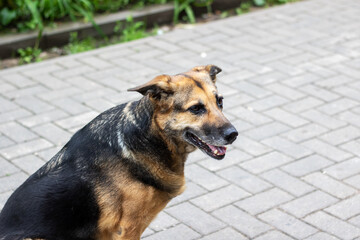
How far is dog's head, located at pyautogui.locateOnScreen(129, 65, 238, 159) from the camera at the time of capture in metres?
3.88

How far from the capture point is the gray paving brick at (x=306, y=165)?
5.74 meters

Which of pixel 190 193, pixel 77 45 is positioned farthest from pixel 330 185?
pixel 77 45

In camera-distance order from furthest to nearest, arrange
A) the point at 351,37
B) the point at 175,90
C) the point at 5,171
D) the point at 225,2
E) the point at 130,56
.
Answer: the point at 225,2, the point at 351,37, the point at 130,56, the point at 5,171, the point at 175,90

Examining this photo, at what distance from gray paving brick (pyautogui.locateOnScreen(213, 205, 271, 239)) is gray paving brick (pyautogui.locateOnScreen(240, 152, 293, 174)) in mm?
676

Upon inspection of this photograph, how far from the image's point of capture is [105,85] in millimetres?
7398

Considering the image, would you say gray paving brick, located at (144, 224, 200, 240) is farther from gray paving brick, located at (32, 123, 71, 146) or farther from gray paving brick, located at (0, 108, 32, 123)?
gray paving brick, located at (0, 108, 32, 123)

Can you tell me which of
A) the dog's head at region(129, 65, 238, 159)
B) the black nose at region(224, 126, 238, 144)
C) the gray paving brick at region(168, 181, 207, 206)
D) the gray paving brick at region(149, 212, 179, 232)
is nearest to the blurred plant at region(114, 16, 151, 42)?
the gray paving brick at region(168, 181, 207, 206)

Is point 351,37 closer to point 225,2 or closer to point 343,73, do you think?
point 343,73

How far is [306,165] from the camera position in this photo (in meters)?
5.84

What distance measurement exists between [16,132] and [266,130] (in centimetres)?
256

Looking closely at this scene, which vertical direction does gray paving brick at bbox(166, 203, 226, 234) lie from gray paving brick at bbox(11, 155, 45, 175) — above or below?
below

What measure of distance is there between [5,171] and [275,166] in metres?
2.49

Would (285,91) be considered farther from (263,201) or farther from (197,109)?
(197,109)

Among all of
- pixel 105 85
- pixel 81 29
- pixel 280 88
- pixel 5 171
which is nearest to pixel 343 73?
pixel 280 88
